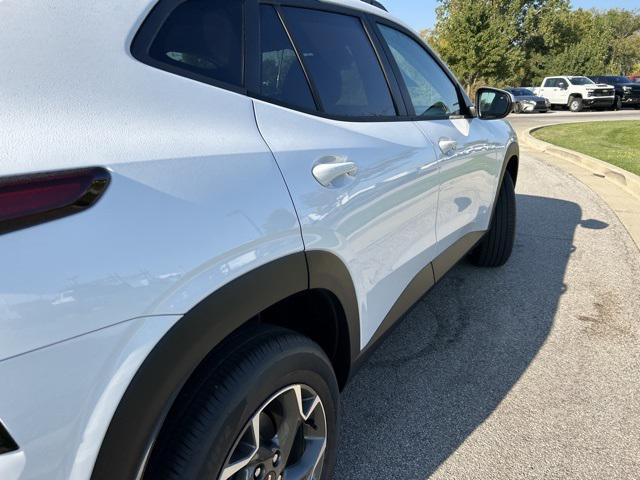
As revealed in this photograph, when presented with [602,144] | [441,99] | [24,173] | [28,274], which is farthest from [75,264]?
[602,144]

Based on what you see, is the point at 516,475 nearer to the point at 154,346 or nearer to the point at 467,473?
the point at 467,473

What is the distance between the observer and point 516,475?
206cm

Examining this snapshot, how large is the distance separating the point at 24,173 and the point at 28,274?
0.19m

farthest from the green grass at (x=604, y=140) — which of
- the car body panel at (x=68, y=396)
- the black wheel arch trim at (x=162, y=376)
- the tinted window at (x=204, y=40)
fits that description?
the car body panel at (x=68, y=396)

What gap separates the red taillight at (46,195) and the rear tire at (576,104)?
2843cm

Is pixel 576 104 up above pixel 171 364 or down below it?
below

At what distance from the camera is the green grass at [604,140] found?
9.20 meters

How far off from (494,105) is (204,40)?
248cm

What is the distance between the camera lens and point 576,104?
83.8ft

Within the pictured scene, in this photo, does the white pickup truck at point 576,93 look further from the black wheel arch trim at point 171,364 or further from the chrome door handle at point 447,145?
the black wheel arch trim at point 171,364

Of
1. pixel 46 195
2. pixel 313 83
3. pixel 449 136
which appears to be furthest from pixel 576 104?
pixel 46 195

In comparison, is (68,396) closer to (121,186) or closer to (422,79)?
(121,186)

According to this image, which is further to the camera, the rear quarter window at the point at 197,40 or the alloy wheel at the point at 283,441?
the alloy wheel at the point at 283,441

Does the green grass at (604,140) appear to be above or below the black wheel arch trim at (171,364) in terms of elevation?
below
